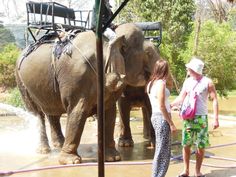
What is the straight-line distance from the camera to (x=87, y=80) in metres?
7.71

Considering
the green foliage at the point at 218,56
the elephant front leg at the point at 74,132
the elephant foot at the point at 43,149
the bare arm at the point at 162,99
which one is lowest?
the green foliage at the point at 218,56

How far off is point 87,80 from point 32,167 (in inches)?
63.1

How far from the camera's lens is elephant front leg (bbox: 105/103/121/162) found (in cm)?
801

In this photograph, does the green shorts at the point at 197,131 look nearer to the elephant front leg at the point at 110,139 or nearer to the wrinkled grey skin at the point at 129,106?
the elephant front leg at the point at 110,139

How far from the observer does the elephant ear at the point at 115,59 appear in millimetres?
7586

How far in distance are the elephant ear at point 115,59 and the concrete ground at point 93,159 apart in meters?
1.46

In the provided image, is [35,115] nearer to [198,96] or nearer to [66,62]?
Answer: [66,62]

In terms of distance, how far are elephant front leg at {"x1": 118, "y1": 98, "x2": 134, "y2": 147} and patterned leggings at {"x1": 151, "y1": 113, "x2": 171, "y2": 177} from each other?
3.70 m

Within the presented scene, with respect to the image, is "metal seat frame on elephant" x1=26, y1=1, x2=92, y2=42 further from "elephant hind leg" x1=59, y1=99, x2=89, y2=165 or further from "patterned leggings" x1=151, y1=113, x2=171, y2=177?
"patterned leggings" x1=151, y1=113, x2=171, y2=177

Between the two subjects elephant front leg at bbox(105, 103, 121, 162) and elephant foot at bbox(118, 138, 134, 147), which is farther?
elephant foot at bbox(118, 138, 134, 147)

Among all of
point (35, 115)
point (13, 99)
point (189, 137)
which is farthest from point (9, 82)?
point (189, 137)

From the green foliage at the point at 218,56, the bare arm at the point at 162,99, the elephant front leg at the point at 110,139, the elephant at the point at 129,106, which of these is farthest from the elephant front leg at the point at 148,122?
the green foliage at the point at 218,56

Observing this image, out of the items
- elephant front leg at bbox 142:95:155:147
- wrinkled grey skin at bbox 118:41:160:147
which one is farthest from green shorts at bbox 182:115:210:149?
wrinkled grey skin at bbox 118:41:160:147

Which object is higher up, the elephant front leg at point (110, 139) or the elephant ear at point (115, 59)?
the elephant ear at point (115, 59)
